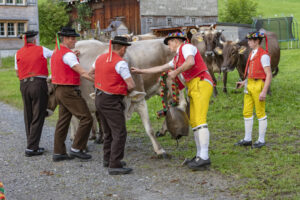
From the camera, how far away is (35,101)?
7.42 meters

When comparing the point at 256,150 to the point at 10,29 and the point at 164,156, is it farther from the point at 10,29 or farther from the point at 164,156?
the point at 10,29

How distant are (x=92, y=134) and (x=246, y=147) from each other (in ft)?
10.6

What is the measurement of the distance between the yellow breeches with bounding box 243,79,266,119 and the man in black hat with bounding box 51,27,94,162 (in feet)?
8.84

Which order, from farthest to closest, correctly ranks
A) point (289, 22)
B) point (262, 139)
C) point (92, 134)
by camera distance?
point (289, 22) < point (92, 134) < point (262, 139)

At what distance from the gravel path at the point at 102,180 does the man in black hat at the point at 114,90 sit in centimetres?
35

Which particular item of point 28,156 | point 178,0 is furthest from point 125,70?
point 178,0

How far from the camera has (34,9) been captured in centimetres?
3966

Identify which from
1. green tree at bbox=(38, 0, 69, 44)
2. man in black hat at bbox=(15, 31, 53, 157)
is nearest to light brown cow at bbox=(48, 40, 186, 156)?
man in black hat at bbox=(15, 31, 53, 157)

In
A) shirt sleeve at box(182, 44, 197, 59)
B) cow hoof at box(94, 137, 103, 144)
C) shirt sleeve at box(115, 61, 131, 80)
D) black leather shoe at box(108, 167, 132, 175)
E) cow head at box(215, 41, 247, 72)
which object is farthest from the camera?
cow head at box(215, 41, 247, 72)

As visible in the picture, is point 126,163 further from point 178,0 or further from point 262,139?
point 178,0

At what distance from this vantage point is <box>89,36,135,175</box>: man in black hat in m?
5.83

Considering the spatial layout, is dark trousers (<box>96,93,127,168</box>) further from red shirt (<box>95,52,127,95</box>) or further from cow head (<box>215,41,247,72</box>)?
cow head (<box>215,41,247,72</box>)

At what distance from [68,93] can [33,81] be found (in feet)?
3.29

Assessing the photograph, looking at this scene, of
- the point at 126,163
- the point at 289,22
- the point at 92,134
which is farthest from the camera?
the point at 289,22
